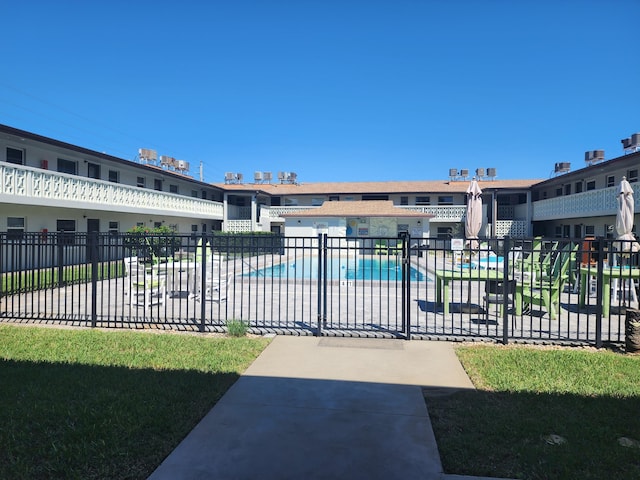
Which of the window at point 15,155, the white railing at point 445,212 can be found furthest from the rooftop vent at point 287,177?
the window at point 15,155

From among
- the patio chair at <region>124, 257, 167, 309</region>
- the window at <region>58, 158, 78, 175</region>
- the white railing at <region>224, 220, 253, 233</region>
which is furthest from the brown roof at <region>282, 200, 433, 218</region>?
the patio chair at <region>124, 257, 167, 309</region>

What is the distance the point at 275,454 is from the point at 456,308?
765cm

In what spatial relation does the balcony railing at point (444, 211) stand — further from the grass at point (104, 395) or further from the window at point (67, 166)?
the grass at point (104, 395)

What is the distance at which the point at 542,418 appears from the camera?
154 inches

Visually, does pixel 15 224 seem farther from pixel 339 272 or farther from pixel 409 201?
pixel 409 201

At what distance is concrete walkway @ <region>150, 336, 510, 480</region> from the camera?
10.2 ft

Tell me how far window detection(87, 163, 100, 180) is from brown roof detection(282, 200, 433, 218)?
1523cm

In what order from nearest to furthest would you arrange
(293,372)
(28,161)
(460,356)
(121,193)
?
1. (293,372)
2. (460,356)
3. (28,161)
4. (121,193)

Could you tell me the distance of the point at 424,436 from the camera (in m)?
3.61

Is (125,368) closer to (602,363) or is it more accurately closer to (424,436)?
(424,436)

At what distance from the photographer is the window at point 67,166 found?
1973cm

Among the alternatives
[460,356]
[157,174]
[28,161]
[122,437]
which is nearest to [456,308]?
[460,356]

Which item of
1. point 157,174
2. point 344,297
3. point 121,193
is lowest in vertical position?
point 344,297

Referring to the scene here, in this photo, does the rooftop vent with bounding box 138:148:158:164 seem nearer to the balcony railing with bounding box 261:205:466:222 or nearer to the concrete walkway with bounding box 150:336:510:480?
the balcony railing with bounding box 261:205:466:222
